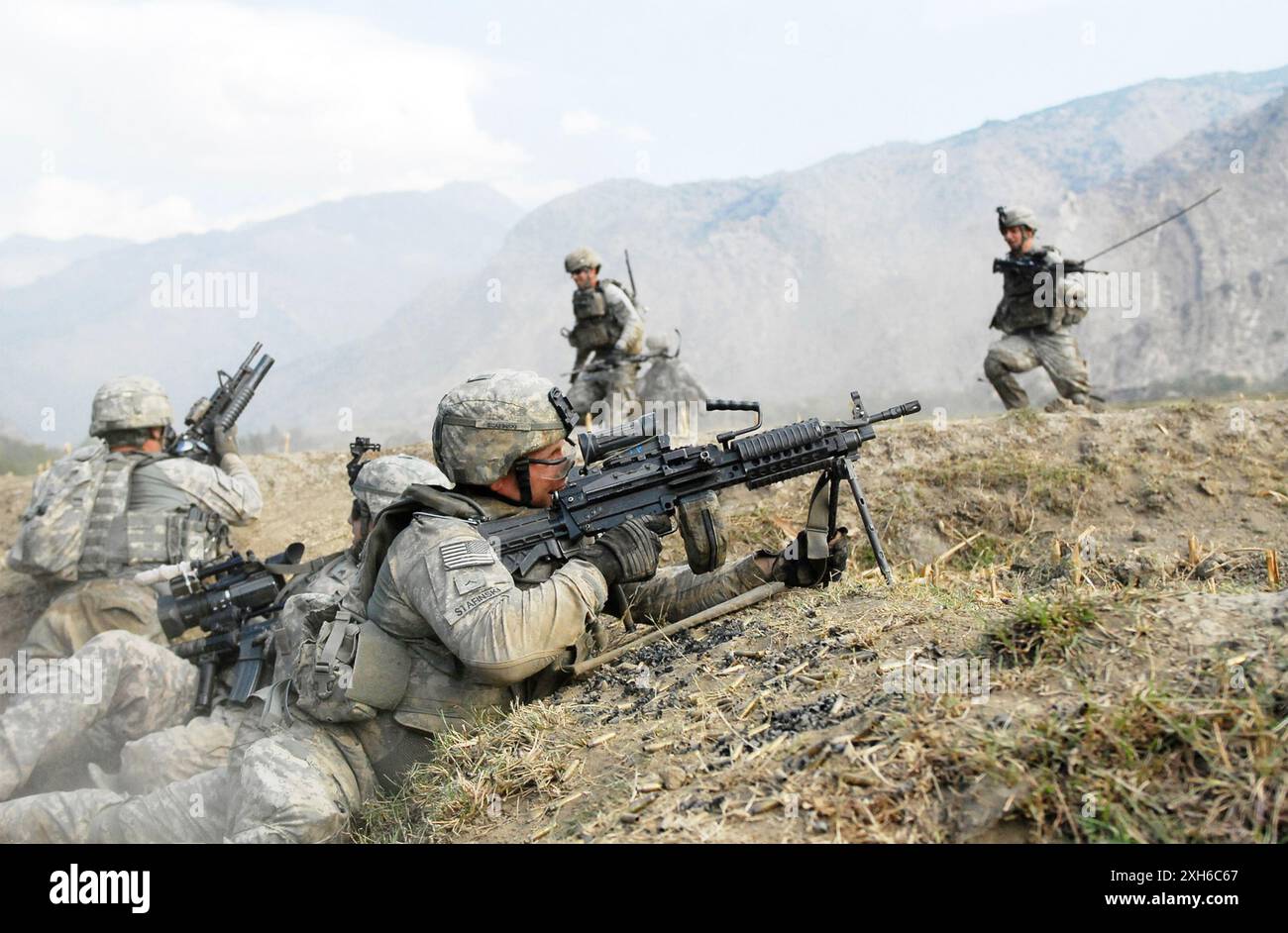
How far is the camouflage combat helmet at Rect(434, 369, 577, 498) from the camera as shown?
427 centimetres

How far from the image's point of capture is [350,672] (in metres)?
4.03

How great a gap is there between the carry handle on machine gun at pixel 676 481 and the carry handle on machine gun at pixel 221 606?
2.25 m

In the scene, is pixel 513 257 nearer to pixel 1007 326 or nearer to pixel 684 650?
pixel 1007 326

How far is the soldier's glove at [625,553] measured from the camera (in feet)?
14.3

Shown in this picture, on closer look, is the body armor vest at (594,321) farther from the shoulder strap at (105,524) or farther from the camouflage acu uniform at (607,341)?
the shoulder strap at (105,524)

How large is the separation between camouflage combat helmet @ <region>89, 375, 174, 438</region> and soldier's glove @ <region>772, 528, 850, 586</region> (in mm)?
5167

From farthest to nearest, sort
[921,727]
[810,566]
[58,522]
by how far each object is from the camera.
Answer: [58,522]
[810,566]
[921,727]

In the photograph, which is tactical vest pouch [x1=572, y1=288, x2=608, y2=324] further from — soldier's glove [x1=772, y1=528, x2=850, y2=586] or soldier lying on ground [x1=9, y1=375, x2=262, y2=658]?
soldier's glove [x1=772, y1=528, x2=850, y2=586]

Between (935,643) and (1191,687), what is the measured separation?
103 cm

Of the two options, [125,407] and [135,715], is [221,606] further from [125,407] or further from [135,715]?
[125,407]

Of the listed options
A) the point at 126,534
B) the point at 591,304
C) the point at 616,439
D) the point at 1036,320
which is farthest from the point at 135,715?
the point at 1036,320

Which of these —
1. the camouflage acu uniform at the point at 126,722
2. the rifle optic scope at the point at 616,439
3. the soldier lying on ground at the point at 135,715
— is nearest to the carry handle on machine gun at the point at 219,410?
the soldier lying on ground at the point at 135,715

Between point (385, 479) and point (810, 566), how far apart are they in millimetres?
2618

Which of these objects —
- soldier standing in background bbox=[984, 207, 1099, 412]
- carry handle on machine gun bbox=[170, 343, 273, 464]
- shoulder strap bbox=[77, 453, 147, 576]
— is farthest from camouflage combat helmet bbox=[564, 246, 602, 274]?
shoulder strap bbox=[77, 453, 147, 576]
